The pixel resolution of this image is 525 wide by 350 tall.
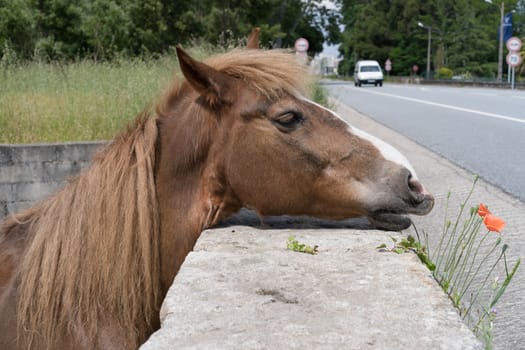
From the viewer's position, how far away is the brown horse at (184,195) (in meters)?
2.61

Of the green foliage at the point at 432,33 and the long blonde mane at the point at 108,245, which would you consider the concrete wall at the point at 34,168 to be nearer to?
the long blonde mane at the point at 108,245

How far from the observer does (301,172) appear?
2.69 m

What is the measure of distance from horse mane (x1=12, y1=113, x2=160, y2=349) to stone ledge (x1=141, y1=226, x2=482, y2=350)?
37 centimetres

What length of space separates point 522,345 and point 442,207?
270 centimetres

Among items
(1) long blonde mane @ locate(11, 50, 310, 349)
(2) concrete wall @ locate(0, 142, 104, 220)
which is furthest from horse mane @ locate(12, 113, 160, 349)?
(2) concrete wall @ locate(0, 142, 104, 220)

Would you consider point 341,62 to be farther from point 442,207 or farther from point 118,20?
point 442,207

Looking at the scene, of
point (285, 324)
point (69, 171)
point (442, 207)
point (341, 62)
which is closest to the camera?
point (285, 324)

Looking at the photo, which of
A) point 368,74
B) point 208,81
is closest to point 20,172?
point 208,81

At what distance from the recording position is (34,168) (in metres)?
6.27

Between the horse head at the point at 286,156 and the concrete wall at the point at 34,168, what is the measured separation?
3.70m

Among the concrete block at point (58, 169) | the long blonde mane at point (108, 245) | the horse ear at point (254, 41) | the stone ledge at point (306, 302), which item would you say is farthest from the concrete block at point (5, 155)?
the stone ledge at point (306, 302)

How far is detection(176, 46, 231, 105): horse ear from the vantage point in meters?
2.73

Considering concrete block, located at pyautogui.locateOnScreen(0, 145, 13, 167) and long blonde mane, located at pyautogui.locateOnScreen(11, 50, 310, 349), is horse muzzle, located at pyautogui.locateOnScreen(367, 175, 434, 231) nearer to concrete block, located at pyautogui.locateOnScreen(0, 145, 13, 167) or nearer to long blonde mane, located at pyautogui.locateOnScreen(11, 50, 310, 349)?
long blonde mane, located at pyautogui.locateOnScreen(11, 50, 310, 349)

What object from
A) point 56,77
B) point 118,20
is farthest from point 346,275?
point 118,20
